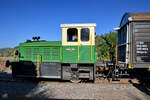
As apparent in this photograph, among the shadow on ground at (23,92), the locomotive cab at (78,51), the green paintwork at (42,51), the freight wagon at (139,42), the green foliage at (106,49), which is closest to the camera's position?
the shadow on ground at (23,92)

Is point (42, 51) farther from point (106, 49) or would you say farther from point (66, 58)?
point (106, 49)

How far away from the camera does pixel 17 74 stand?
6891mm

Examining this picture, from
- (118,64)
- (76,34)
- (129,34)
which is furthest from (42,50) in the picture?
(129,34)

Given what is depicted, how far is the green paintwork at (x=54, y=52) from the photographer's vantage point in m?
6.22

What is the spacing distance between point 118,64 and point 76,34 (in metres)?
3.18

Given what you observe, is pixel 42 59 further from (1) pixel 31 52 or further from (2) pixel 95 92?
(2) pixel 95 92

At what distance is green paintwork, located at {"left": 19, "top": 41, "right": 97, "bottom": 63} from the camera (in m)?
6.22

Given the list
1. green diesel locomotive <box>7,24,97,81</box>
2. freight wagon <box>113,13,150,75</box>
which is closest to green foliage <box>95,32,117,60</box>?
freight wagon <box>113,13,150,75</box>

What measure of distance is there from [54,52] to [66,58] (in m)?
0.91

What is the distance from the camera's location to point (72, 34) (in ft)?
21.4

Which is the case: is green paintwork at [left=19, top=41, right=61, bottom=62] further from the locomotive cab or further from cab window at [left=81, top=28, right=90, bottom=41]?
cab window at [left=81, top=28, right=90, bottom=41]

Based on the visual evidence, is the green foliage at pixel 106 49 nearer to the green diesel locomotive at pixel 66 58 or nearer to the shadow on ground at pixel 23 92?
the green diesel locomotive at pixel 66 58

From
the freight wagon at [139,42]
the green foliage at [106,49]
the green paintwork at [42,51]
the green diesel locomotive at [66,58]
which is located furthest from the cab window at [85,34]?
the freight wagon at [139,42]

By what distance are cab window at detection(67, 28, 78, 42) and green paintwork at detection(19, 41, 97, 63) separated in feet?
1.68
